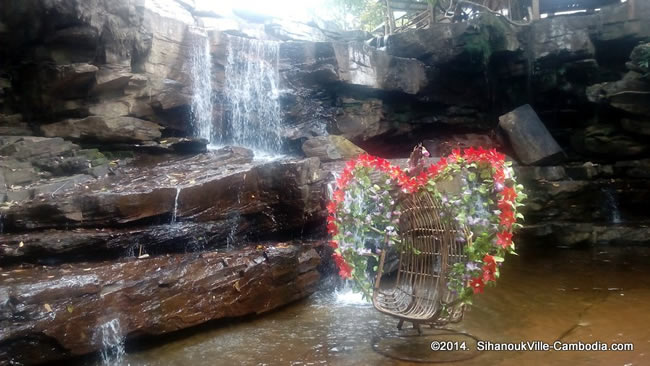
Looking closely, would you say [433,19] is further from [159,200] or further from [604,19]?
[159,200]

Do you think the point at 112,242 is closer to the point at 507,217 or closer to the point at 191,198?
the point at 191,198

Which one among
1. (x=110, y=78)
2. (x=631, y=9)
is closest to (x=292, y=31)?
(x=110, y=78)

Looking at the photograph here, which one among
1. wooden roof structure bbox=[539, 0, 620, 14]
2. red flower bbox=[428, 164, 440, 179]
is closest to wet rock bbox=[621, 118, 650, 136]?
wooden roof structure bbox=[539, 0, 620, 14]

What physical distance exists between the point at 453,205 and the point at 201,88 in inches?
314

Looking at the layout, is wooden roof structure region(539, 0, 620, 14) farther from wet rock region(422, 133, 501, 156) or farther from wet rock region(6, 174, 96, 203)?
wet rock region(6, 174, 96, 203)

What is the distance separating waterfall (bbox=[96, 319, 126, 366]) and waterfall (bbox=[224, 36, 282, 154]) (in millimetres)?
6581

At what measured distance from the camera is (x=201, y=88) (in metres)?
10.5

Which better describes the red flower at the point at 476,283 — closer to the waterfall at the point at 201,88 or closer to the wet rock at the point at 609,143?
the waterfall at the point at 201,88

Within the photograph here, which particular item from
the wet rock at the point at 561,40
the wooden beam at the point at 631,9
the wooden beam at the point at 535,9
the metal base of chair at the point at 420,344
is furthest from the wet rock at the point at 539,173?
the metal base of chair at the point at 420,344

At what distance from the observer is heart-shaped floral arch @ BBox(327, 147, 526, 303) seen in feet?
13.2

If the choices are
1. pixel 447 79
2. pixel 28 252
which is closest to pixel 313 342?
pixel 28 252

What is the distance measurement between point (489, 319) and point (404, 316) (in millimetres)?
1614

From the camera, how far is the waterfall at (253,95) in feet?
35.8

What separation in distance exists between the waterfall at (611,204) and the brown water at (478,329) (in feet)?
13.9
